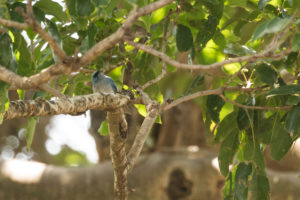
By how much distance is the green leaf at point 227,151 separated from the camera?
2.35 meters

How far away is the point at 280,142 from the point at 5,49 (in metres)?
1.39

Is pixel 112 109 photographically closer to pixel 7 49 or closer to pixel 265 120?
pixel 7 49

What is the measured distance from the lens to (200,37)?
229 cm

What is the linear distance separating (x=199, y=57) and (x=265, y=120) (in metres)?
0.53

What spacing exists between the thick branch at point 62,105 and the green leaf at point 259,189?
2.47 feet

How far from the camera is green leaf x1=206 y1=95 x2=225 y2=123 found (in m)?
2.35

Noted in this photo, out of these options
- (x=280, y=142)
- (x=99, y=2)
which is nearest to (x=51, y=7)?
(x=99, y=2)

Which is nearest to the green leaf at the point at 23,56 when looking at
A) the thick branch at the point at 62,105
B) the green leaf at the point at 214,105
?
the thick branch at the point at 62,105

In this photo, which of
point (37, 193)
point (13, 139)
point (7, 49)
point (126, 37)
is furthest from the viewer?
point (13, 139)

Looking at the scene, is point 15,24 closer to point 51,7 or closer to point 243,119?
point 51,7

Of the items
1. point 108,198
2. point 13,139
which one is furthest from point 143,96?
point 13,139

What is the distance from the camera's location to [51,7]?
6.64 ft

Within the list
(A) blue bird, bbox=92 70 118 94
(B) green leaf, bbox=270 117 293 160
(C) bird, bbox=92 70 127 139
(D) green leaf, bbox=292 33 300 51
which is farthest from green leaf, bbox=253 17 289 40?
(A) blue bird, bbox=92 70 118 94

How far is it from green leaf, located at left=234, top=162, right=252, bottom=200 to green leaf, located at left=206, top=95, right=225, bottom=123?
10.8 inches
